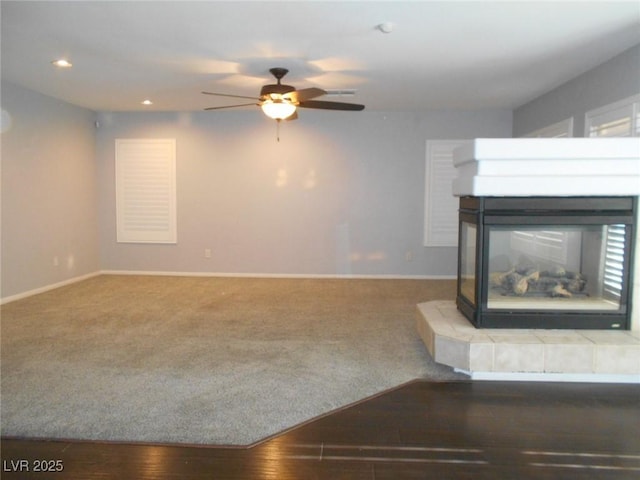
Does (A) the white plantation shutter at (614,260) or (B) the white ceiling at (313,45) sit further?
(A) the white plantation shutter at (614,260)

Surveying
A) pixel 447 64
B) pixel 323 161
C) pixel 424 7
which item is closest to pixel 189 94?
pixel 323 161

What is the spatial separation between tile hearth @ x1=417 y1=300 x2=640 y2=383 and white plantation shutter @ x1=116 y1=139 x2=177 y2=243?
4975mm

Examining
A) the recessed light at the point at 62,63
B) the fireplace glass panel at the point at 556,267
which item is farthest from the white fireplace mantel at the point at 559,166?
the recessed light at the point at 62,63

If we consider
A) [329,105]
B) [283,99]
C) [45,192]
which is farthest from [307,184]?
[45,192]

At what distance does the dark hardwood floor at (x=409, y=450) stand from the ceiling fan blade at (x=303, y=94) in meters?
2.63

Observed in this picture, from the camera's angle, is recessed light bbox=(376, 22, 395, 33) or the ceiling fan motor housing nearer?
recessed light bbox=(376, 22, 395, 33)

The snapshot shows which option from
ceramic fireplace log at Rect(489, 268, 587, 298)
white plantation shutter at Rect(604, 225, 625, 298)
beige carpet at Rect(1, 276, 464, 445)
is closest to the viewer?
beige carpet at Rect(1, 276, 464, 445)

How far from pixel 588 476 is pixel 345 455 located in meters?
1.06

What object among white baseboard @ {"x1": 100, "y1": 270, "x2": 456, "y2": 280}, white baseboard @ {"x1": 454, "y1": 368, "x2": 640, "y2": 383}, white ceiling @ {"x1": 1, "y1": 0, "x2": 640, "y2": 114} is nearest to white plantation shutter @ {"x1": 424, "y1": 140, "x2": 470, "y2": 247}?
white baseboard @ {"x1": 100, "y1": 270, "x2": 456, "y2": 280}

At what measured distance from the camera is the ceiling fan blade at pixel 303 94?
159 inches

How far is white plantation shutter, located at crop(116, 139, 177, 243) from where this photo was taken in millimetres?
6836

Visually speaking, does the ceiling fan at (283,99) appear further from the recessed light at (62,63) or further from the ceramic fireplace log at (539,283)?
the ceramic fireplace log at (539,283)

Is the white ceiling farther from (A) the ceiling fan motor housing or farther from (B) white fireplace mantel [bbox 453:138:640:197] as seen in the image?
(B) white fireplace mantel [bbox 453:138:640:197]

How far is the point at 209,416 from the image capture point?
8.36ft
